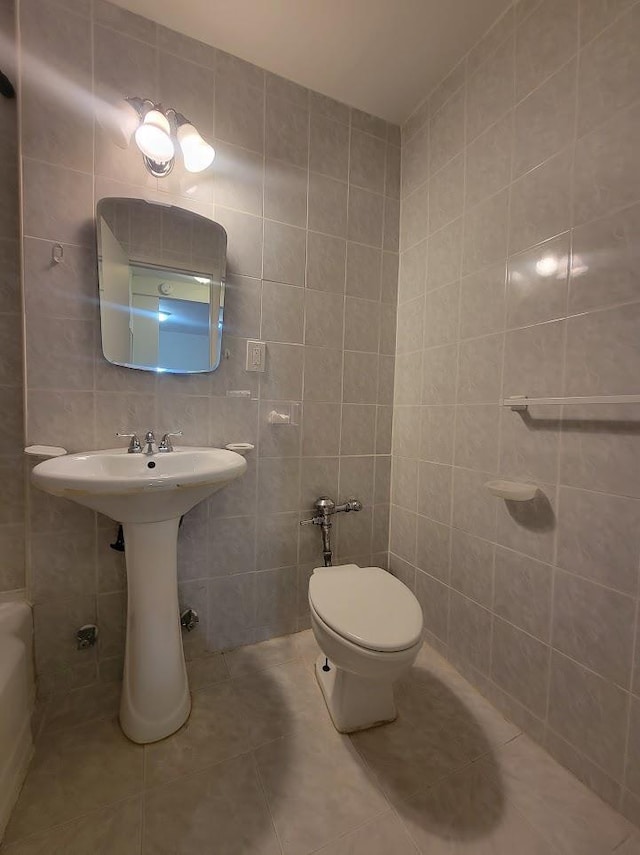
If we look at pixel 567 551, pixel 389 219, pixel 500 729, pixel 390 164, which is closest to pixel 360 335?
pixel 389 219

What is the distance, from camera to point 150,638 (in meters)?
1.08

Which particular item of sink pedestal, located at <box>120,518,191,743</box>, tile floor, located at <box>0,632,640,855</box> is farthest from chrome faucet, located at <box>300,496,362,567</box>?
sink pedestal, located at <box>120,518,191,743</box>

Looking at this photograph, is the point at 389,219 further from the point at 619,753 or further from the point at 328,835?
the point at 328,835

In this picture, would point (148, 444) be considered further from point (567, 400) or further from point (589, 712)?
point (589, 712)

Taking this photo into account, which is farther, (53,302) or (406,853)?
(53,302)

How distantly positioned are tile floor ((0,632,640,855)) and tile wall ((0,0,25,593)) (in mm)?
561

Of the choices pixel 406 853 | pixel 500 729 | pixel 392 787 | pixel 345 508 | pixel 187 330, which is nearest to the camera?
pixel 406 853

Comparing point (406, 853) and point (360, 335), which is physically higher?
Result: point (360, 335)

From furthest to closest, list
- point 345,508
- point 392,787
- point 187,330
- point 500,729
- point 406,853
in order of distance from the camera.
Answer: point 345,508, point 187,330, point 500,729, point 392,787, point 406,853

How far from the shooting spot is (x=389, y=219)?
1.65 m

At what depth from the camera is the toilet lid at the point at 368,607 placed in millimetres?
929

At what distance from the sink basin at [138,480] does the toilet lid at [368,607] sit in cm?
50

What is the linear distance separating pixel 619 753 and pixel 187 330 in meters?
1.80

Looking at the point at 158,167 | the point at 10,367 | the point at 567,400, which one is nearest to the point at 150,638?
the point at 10,367
